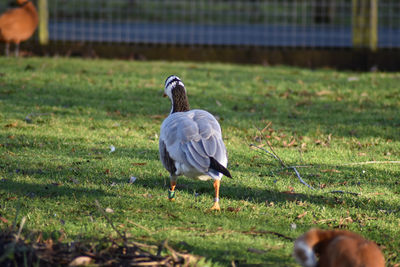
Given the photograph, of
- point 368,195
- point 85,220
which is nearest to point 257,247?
point 85,220

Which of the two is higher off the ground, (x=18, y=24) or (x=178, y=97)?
(x=18, y=24)

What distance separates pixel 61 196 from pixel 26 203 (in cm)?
33

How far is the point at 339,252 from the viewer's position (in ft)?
10.9

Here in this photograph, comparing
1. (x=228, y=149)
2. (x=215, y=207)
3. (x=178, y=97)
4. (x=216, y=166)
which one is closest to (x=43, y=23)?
(x=228, y=149)

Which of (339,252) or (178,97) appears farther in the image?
(178,97)

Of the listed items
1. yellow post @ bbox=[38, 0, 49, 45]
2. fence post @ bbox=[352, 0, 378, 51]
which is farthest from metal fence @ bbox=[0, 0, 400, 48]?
yellow post @ bbox=[38, 0, 49, 45]

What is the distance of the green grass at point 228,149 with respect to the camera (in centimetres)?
478

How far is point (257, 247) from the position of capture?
172 inches

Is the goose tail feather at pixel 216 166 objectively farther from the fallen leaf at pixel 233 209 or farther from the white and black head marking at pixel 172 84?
the white and black head marking at pixel 172 84

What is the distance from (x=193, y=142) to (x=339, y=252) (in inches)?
76.9

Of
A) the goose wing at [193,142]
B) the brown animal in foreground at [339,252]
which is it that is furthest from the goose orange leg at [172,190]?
the brown animal in foreground at [339,252]

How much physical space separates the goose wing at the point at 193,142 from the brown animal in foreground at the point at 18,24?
7.51 metres

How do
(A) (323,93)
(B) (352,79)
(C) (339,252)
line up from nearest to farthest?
1. (C) (339,252)
2. (A) (323,93)
3. (B) (352,79)

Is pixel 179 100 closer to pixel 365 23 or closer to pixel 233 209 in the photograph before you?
pixel 233 209
